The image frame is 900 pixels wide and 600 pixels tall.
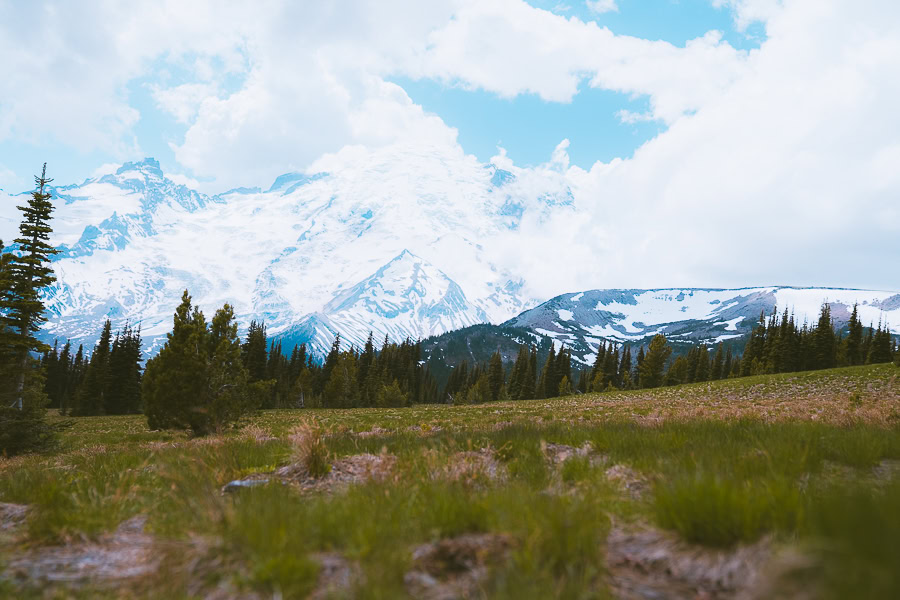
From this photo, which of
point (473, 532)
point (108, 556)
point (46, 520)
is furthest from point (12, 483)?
point (473, 532)

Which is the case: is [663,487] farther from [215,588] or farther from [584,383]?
[584,383]

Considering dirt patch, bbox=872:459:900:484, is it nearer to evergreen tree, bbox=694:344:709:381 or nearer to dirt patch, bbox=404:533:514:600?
dirt patch, bbox=404:533:514:600

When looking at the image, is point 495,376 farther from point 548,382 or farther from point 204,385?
point 204,385

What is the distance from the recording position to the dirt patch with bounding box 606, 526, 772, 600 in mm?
2398

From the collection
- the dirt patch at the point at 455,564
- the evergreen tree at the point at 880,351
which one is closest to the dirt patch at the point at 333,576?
the dirt patch at the point at 455,564

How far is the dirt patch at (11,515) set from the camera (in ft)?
15.0

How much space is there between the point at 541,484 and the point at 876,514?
327 cm

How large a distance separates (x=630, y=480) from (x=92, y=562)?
5.07 meters

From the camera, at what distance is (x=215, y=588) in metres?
2.73

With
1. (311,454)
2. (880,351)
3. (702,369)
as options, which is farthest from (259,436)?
(702,369)

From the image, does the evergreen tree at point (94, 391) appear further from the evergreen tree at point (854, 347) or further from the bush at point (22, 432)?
the evergreen tree at point (854, 347)

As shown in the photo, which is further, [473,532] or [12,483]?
[12,483]

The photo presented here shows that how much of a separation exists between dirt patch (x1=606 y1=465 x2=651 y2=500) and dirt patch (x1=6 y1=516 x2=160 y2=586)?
414 cm

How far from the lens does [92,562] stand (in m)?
3.37
